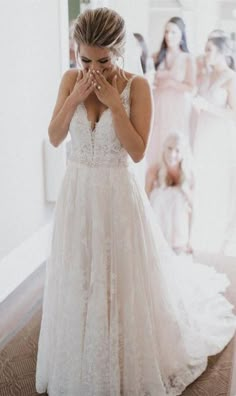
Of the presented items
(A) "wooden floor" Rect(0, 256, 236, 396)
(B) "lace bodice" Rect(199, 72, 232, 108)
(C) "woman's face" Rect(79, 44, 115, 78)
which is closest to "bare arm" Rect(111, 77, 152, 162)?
(C) "woman's face" Rect(79, 44, 115, 78)

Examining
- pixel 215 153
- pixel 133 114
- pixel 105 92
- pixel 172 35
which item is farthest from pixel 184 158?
pixel 105 92

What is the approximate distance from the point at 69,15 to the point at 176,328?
2.49 m

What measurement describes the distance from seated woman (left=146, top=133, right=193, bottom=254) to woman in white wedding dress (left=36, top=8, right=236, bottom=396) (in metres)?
1.52

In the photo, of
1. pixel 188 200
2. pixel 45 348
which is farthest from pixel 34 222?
pixel 45 348

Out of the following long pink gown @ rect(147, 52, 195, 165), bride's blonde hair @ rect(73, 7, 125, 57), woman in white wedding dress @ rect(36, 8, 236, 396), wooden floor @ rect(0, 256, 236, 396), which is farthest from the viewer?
long pink gown @ rect(147, 52, 195, 165)

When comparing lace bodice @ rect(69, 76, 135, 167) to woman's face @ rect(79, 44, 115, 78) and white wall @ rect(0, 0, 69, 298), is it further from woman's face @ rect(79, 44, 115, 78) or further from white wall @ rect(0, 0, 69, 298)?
white wall @ rect(0, 0, 69, 298)

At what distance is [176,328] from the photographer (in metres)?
2.07

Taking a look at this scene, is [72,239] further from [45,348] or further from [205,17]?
[205,17]

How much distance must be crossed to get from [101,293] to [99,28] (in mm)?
1000

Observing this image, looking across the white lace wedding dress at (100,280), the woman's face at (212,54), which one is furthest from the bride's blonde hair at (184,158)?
the white lace wedding dress at (100,280)

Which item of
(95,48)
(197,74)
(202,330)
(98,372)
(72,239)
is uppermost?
(95,48)

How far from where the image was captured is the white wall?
2.82 meters

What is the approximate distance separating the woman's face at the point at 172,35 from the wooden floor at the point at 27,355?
172 cm

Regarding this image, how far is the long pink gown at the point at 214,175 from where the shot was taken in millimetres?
3287
